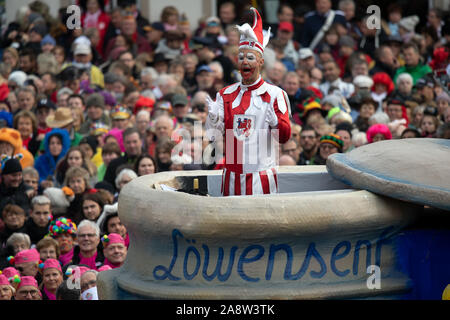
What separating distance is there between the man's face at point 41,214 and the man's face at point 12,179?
73 centimetres

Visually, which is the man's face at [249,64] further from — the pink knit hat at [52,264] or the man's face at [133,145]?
the man's face at [133,145]

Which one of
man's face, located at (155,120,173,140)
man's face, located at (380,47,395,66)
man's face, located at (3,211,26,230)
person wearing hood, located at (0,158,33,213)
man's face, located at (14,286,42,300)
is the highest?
man's face, located at (380,47,395,66)

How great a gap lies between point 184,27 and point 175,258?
29.4 ft

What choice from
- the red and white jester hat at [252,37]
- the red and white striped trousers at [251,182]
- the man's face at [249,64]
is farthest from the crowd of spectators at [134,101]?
the red and white striped trousers at [251,182]

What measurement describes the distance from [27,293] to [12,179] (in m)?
2.34

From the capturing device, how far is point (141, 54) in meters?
13.4

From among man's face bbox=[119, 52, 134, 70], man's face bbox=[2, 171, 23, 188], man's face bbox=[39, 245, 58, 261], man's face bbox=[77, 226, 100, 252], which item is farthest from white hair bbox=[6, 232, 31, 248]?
man's face bbox=[119, 52, 134, 70]

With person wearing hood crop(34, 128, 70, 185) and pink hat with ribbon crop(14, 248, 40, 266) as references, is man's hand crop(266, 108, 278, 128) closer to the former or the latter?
pink hat with ribbon crop(14, 248, 40, 266)

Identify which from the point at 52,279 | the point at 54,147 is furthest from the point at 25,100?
the point at 52,279

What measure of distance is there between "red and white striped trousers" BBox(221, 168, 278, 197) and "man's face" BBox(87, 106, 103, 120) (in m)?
4.86

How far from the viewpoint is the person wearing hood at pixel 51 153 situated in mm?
10219

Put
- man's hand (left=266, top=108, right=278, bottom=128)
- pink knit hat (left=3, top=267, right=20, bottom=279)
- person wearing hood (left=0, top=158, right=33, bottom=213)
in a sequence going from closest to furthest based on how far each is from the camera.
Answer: man's hand (left=266, top=108, right=278, bottom=128) → pink knit hat (left=3, top=267, right=20, bottom=279) → person wearing hood (left=0, top=158, right=33, bottom=213)

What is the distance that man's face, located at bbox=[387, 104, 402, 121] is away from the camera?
10.7 meters
